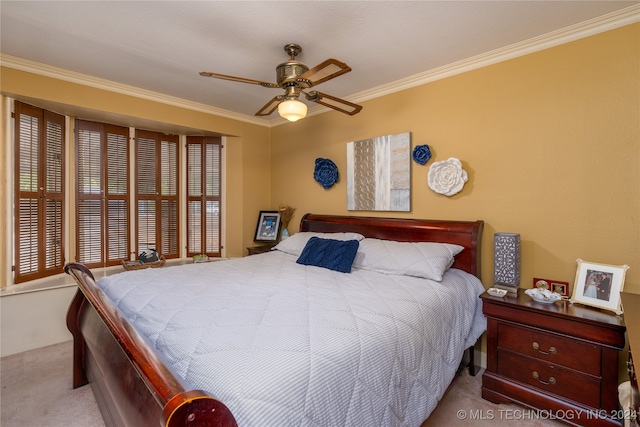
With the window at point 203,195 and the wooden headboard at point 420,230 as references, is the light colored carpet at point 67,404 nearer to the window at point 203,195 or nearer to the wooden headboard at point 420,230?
the wooden headboard at point 420,230

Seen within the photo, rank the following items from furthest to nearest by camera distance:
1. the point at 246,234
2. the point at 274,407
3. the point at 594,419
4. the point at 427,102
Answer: the point at 246,234 → the point at 427,102 → the point at 594,419 → the point at 274,407

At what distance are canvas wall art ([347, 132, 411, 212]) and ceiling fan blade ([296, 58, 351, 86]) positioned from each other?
123 cm

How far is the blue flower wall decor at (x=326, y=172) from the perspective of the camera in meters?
3.48

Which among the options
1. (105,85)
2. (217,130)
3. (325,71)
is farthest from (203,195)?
(325,71)

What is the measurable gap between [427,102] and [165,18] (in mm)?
2203

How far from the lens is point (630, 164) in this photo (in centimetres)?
187

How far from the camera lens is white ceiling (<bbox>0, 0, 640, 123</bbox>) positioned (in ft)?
6.08

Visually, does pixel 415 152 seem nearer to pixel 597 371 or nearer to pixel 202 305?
pixel 597 371

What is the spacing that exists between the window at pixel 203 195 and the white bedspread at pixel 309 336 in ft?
6.06

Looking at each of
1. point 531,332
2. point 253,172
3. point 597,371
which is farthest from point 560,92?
point 253,172

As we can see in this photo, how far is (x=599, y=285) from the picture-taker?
6.01 ft

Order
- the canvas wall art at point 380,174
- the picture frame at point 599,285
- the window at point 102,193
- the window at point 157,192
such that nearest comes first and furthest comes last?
the picture frame at point 599,285 → the canvas wall art at point 380,174 → the window at point 102,193 → the window at point 157,192

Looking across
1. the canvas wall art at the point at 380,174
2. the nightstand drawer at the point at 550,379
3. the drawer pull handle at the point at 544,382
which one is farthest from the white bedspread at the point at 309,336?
the canvas wall art at the point at 380,174

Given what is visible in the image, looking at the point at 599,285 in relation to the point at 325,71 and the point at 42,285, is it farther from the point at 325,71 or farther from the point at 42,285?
the point at 42,285
